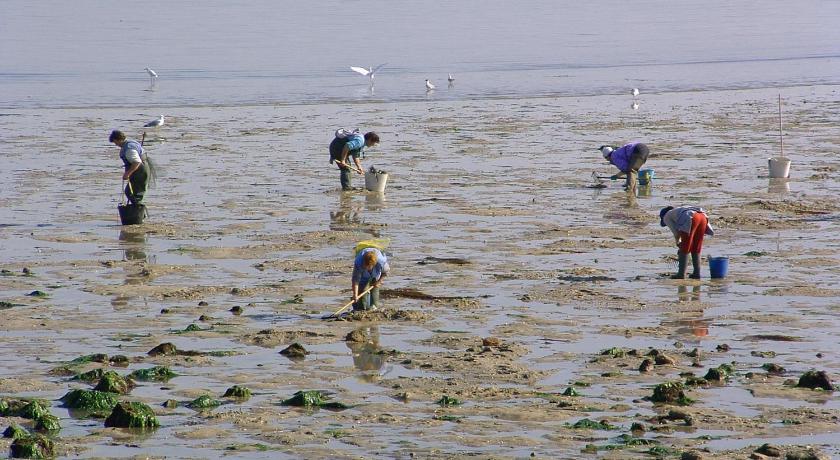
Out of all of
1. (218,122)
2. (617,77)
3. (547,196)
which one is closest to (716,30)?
(617,77)

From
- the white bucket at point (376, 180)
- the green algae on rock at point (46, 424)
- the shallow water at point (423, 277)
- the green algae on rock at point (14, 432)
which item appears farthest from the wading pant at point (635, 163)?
the green algae on rock at point (14, 432)

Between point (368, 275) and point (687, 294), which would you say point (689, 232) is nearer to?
point (687, 294)

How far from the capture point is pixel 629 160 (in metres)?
20.2

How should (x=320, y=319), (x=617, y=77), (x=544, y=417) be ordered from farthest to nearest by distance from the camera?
(x=617, y=77) < (x=320, y=319) < (x=544, y=417)

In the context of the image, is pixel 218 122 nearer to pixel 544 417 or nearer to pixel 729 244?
pixel 729 244

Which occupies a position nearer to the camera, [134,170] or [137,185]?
[134,170]

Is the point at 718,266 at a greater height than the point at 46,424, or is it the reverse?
the point at 718,266

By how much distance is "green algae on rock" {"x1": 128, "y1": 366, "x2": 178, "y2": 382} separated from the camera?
1059 cm

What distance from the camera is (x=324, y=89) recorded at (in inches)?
1511

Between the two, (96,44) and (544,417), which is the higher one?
(96,44)

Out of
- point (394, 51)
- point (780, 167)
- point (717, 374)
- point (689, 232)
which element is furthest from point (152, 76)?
point (717, 374)

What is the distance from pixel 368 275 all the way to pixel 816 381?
14.1ft

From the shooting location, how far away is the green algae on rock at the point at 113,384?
33.1 ft

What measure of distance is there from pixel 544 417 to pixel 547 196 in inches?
413
